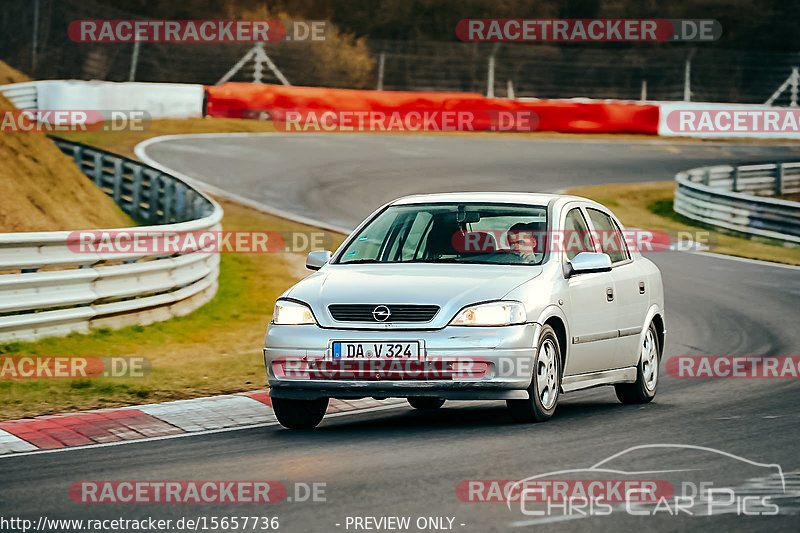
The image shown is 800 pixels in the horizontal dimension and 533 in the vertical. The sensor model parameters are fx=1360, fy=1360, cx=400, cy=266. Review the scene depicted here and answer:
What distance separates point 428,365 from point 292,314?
100 cm

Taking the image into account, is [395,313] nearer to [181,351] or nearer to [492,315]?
[492,315]

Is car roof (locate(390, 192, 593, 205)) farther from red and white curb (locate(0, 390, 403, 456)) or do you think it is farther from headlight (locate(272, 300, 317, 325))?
A: red and white curb (locate(0, 390, 403, 456))

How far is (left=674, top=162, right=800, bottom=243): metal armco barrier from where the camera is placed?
975 inches

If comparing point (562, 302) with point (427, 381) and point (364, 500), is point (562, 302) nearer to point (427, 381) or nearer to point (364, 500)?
point (427, 381)

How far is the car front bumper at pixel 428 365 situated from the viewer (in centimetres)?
839

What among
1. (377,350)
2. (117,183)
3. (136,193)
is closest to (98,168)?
(117,183)

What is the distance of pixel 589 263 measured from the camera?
367 inches

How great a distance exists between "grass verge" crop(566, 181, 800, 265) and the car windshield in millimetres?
13076

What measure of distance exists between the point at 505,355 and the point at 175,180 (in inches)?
508

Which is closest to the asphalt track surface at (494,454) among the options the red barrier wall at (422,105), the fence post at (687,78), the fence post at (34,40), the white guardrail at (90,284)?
the white guardrail at (90,284)

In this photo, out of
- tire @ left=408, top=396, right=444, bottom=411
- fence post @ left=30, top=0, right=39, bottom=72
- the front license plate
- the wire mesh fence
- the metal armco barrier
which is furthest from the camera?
the wire mesh fence

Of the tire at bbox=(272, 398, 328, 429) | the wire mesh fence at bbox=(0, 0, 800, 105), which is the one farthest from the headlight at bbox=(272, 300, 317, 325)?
the wire mesh fence at bbox=(0, 0, 800, 105)

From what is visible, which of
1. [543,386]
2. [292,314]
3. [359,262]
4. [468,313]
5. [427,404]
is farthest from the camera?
[427,404]

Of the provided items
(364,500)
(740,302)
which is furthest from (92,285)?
(740,302)
